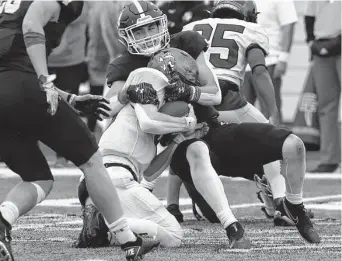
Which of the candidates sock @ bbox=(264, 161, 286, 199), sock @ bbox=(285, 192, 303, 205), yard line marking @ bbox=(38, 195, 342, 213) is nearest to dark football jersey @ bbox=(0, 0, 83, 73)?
sock @ bbox=(285, 192, 303, 205)

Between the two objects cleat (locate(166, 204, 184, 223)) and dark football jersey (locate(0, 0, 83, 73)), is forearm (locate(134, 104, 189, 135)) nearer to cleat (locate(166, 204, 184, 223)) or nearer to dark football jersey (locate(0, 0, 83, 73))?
dark football jersey (locate(0, 0, 83, 73))

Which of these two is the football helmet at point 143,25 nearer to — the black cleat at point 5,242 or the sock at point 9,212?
the sock at point 9,212

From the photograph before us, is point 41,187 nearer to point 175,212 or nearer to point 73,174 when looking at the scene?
point 175,212

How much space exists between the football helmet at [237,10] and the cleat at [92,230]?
195 cm

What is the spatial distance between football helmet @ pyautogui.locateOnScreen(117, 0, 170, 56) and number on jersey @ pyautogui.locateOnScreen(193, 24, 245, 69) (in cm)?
86

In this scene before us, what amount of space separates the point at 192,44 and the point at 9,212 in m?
1.65


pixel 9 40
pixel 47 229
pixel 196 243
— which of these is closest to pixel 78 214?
pixel 47 229

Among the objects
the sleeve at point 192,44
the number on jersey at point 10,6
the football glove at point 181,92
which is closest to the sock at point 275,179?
the sleeve at point 192,44

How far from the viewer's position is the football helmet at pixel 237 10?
743 cm

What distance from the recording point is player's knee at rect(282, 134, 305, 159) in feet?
20.8

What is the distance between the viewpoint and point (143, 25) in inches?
254

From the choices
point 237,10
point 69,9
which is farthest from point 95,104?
point 237,10

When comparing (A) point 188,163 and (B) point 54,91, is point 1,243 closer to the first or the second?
(B) point 54,91

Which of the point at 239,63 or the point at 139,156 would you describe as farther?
the point at 239,63
